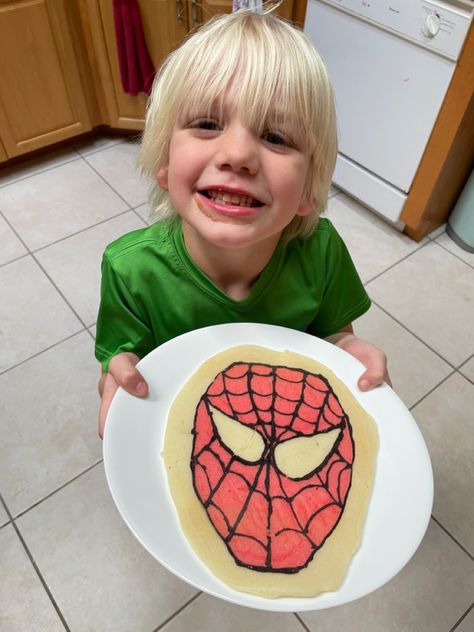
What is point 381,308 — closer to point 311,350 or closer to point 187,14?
point 311,350

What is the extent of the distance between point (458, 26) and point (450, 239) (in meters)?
0.77

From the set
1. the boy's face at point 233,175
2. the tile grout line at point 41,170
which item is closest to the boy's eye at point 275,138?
the boy's face at point 233,175

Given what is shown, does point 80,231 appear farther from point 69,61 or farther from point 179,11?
point 179,11

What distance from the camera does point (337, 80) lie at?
168 cm

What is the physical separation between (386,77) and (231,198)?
120 centimetres

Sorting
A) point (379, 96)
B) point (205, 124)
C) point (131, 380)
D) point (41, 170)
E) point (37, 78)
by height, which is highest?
point (205, 124)

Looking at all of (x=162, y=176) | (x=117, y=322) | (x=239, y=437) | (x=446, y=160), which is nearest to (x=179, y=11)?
(x=446, y=160)

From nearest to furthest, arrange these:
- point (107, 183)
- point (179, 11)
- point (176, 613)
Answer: point (176, 613), point (179, 11), point (107, 183)

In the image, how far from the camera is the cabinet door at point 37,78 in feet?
5.49

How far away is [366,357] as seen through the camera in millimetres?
773

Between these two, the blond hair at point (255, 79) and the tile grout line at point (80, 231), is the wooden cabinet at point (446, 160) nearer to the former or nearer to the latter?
the blond hair at point (255, 79)

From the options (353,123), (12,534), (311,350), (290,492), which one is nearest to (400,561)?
(290,492)

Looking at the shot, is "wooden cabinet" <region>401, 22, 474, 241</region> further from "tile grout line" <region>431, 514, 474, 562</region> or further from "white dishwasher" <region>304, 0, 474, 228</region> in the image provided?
"tile grout line" <region>431, 514, 474, 562</region>

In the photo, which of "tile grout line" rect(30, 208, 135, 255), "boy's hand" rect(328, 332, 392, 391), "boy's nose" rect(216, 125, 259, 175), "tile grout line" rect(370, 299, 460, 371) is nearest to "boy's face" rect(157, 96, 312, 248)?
"boy's nose" rect(216, 125, 259, 175)
